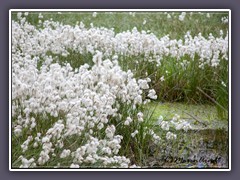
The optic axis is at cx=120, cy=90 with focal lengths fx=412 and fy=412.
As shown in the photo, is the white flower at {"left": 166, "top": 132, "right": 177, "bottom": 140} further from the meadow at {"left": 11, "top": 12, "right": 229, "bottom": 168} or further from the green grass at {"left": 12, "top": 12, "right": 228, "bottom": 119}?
the green grass at {"left": 12, "top": 12, "right": 228, "bottom": 119}

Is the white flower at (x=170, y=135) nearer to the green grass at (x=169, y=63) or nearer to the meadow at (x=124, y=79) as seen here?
the meadow at (x=124, y=79)

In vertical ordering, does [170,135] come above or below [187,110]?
below

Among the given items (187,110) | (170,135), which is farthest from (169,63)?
(170,135)

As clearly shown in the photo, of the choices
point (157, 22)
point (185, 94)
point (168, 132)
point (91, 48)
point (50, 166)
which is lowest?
point (50, 166)

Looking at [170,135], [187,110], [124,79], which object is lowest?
[170,135]

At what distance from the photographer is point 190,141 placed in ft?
8.04

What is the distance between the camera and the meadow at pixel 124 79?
2.26 meters

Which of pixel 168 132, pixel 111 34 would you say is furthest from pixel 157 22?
pixel 168 132

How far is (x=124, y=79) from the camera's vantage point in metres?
2.35

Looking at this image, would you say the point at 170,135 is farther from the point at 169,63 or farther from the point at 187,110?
the point at 169,63

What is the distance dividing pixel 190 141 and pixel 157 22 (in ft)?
2.44

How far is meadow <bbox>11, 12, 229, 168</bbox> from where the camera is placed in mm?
2263

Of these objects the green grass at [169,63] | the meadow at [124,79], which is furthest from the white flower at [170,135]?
the green grass at [169,63]
